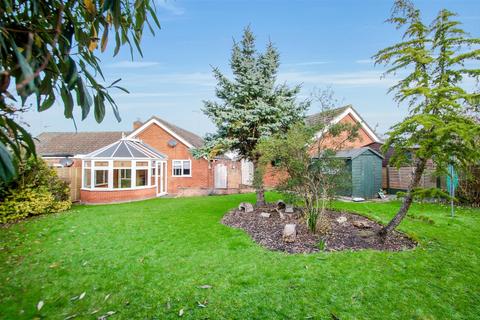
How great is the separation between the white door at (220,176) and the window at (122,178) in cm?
750

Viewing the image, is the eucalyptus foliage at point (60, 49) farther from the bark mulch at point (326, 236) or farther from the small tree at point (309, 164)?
the small tree at point (309, 164)

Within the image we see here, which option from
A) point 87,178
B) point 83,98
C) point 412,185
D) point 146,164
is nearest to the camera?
point 83,98

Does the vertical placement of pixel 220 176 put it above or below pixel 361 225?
above

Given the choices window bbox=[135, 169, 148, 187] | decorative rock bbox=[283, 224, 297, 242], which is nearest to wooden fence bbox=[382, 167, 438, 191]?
decorative rock bbox=[283, 224, 297, 242]

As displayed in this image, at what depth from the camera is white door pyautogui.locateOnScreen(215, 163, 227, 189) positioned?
20.4m

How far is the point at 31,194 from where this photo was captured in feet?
31.6

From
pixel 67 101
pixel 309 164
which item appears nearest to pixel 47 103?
pixel 67 101

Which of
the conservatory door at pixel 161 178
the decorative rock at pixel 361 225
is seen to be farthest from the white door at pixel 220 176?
the decorative rock at pixel 361 225

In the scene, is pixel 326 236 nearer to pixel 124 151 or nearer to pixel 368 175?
pixel 368 175

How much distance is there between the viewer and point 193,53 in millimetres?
7742

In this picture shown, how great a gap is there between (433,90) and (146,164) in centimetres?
1428

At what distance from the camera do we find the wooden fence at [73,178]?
506 inches

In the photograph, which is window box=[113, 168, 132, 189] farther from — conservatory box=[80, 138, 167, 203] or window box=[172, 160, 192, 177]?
window box=[172, 160, 192, 177]

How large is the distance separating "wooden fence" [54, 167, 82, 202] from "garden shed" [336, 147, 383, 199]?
14.2m
